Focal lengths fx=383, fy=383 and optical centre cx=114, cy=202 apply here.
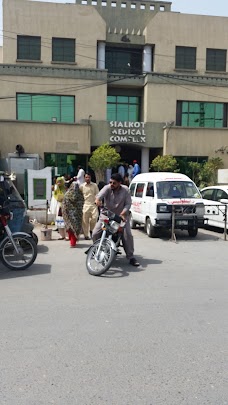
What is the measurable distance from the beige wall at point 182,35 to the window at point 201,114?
2299 mm

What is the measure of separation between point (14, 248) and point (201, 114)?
20.3 metres

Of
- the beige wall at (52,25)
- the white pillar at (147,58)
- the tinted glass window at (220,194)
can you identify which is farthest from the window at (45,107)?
the tinted glass window at (220,194)

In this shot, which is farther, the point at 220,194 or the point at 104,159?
the point at 104,159

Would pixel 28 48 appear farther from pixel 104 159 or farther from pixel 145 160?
pixel 145 160

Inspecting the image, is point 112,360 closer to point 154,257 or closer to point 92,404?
point 92,404

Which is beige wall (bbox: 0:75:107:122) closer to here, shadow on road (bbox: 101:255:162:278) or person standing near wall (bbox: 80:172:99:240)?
person standing near wall (bbox: 80:172:99:240)

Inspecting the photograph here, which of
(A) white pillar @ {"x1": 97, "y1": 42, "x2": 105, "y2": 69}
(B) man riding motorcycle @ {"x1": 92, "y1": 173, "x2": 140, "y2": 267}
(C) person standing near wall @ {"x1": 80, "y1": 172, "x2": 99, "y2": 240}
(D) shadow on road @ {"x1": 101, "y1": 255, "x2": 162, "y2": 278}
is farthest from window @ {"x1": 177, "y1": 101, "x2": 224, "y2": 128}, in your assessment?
(B) man riding motorcycle @ {"x1": 92, "y1": 173, "x2": 140, "y2": 267}

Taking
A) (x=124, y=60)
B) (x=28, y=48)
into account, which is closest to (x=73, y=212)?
(x=28, y=48)

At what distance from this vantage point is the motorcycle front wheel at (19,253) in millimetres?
6762

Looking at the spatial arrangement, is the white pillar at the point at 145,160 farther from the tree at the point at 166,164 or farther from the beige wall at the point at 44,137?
the beige wall at the point at 44,137

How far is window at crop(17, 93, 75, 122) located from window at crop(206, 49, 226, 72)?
30.7ft

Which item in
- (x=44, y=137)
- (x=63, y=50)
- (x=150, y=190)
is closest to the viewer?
(x=150, y=190)

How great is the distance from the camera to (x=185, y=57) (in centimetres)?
2470

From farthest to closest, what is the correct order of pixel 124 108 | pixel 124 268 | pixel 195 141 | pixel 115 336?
pixel 124 108, pixel 195 141, pixel 124 268, pixel 115 336
